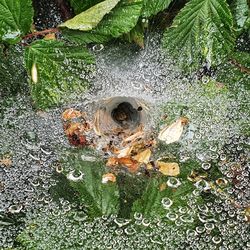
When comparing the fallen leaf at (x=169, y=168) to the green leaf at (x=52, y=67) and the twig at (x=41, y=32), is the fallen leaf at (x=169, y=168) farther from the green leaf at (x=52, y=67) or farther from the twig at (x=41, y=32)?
the twig at (x=41, y=32)

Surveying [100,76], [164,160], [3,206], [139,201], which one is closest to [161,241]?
[139,201]

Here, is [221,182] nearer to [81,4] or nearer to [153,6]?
[153,6]

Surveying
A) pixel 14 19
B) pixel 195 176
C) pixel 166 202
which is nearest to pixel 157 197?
pixel 166 202

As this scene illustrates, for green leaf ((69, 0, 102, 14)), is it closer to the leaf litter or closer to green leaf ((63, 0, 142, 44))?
green leaf ((63, 0, 142, 44))

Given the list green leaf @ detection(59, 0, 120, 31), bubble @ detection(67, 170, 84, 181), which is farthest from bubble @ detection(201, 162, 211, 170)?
green leaf @ detection(59, 0, 120, 31)

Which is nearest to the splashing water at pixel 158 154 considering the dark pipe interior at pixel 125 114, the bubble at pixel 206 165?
the bubble at pixel 206 165
